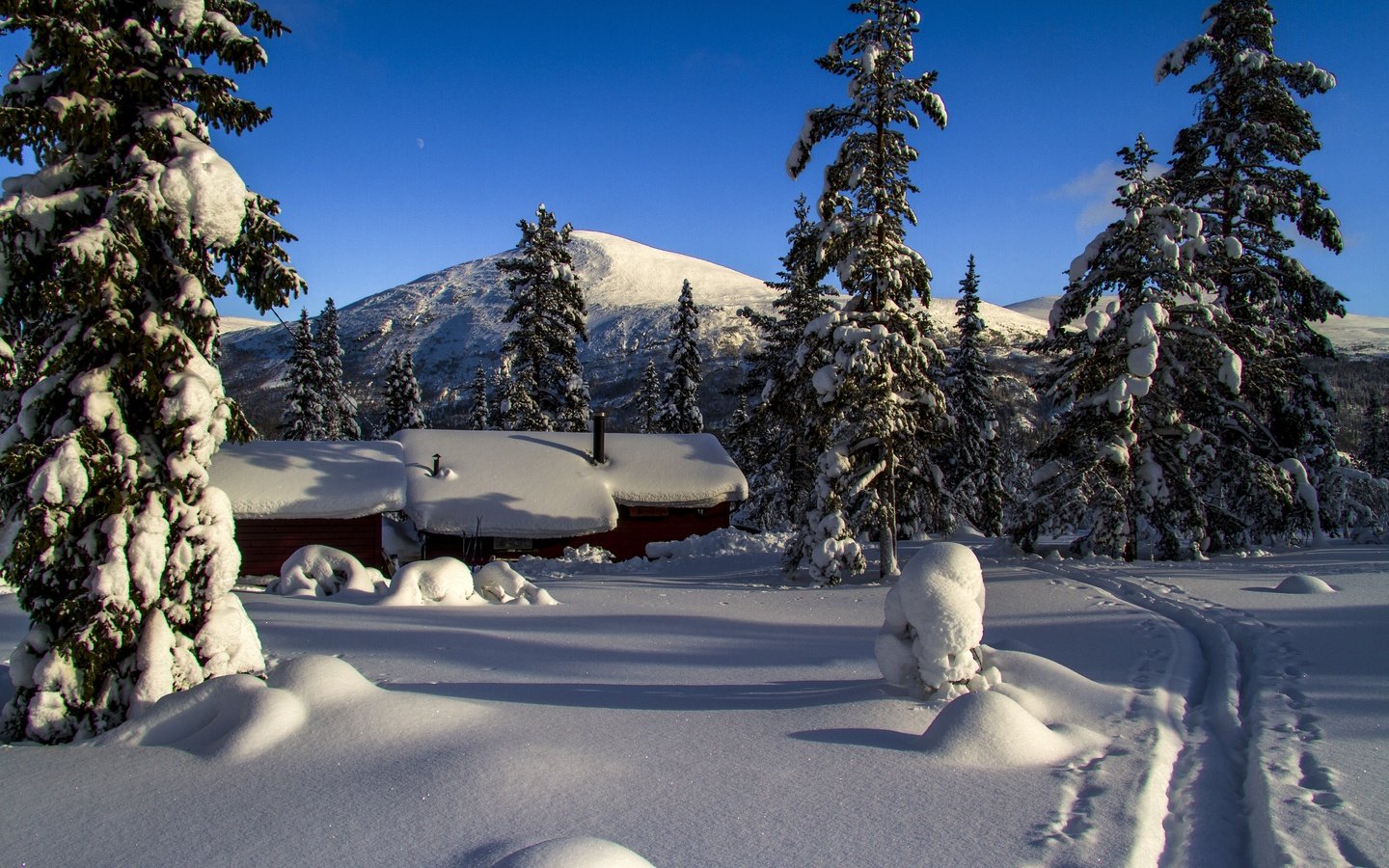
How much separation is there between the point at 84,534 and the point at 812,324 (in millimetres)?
13314

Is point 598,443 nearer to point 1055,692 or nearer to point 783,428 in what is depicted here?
point 783,428

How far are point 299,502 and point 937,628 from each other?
21.9m

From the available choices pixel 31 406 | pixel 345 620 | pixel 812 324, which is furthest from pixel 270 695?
pixel 812 324

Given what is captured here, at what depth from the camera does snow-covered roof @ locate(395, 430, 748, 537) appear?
25750mm

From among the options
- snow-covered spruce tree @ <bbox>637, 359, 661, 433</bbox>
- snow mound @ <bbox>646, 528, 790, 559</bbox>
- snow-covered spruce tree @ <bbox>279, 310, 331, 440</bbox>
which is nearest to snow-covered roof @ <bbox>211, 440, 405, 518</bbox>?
snow mound @ <bbox>646, 528, 790, 559</bbox>

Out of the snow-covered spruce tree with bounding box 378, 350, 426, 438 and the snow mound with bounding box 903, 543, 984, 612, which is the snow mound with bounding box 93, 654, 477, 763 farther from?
the snow-covered spruce tree with bounding box 378, 350, 426, 438

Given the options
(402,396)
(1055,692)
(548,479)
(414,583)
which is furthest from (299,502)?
(402,396)

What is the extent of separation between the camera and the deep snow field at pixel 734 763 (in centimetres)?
432

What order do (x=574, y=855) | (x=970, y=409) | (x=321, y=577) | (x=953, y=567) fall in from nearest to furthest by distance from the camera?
(x=574, y=855)
(x=953, y=567)
(x=321, y=577)
(x=970, y=409)

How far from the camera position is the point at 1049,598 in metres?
13.2

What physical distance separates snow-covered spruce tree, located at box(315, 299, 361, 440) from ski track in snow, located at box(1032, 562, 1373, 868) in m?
44.7

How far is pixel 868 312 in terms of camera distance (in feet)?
55.7

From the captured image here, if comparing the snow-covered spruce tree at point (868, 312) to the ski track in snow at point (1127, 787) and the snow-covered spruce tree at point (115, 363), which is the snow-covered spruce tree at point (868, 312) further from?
the snow-covered spruce tree at point (115, 363)

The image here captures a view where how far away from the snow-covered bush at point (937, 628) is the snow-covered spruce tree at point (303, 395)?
40759 mm
